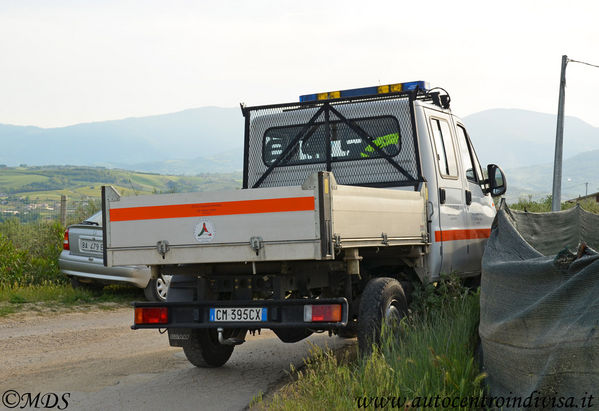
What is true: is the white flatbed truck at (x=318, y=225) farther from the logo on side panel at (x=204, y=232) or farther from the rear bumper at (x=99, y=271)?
the rear bumper at (x=99, y=271)

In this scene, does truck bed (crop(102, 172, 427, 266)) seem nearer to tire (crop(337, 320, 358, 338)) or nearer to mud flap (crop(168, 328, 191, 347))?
tire (crop(337, 320, 358, 338))

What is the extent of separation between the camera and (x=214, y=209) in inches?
245

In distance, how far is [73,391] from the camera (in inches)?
267

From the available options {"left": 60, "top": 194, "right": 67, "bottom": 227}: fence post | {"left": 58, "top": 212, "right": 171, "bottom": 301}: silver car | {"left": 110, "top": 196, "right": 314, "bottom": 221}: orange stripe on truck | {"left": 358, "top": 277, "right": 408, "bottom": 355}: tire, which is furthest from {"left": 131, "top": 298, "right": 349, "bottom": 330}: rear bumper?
{"left": 60, "top": 194, "right": 67, "bottom": 227}: fence post

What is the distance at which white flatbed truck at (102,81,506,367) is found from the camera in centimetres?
610

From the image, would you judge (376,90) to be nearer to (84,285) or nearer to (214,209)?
(214,209)

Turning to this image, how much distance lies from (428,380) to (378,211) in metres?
1.90

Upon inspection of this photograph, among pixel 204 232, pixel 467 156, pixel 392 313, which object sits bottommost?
pixel 392 313

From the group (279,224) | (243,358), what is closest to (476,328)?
(279,224)

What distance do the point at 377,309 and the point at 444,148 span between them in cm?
259

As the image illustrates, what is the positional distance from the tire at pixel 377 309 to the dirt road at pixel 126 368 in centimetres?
103

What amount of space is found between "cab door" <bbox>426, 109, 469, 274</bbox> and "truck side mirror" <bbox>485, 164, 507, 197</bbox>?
641mm

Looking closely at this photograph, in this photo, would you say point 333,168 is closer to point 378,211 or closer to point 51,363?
point 378,211

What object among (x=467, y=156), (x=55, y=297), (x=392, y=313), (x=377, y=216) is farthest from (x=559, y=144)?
(x=377, y=216)
